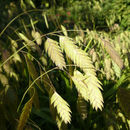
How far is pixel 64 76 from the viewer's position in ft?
3.87

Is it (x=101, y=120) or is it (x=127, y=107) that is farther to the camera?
(x=101, y=120)

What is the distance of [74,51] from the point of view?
0.46 metres

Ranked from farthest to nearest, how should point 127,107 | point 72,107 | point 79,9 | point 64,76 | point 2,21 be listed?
1. point 79,9
2. point 2,21
3. point 64,76
4. point 72,107
5. point 127,107

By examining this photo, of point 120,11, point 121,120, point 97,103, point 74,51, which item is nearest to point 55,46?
point 74,51

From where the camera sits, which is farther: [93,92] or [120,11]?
[120,11]

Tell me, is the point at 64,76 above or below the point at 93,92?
below

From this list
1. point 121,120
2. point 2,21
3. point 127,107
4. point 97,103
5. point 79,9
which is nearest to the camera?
point 97,103

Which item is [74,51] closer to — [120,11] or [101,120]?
[101,120]

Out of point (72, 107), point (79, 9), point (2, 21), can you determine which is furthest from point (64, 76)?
point (79, 9)

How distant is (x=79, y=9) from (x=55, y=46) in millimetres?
3460

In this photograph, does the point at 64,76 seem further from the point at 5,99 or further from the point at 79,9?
the point at 79,9

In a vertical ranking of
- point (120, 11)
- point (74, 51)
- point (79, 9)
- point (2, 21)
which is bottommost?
point (120, 11)

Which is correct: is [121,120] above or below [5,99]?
below

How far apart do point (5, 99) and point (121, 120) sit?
2.06 feet
